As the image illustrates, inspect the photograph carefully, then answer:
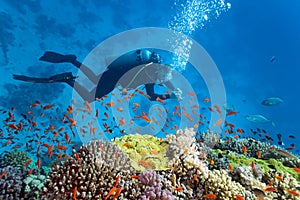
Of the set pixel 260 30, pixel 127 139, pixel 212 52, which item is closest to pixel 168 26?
pixel 212 52

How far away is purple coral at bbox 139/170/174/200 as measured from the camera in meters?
3.67

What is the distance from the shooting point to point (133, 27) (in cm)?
3244

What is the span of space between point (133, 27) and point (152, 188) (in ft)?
102

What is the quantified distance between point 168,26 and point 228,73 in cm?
1457

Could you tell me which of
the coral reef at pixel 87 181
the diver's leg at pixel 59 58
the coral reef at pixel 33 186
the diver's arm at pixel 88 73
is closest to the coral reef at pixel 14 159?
the diver's leg at pixel 59 58

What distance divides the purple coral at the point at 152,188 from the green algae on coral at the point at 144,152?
1.50ft

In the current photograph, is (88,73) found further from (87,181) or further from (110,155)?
(87,181)

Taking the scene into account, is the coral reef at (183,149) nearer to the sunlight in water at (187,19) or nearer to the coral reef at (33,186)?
the coral reef at (33,186)

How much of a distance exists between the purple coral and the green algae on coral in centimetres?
46

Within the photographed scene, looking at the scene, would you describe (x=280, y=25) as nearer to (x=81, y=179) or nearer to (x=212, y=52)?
(x=212, y=52)

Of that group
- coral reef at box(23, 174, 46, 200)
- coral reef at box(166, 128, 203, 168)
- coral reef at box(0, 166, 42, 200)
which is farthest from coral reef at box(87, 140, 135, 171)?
coral reef at box(0, 166, 42, 200)

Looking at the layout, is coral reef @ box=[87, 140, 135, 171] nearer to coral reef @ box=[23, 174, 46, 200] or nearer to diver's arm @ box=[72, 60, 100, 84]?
coral reef @ box=[23, 174, 46, 200]

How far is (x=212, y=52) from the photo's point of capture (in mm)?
36125

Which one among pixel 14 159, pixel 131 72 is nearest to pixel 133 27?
pixel 131 72
